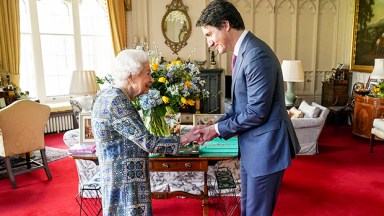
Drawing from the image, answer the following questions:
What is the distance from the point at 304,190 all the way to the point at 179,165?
77.1 inches

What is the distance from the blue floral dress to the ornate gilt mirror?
661cm

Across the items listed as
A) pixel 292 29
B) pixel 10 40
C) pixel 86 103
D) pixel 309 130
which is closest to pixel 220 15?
pixel 309 130

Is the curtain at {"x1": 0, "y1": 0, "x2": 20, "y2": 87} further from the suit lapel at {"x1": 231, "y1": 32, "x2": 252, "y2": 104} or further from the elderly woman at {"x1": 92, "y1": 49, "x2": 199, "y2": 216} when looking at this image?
the suit lapel at {"x1": 231, "y1": 32, "x2": 252, "y2": 104}

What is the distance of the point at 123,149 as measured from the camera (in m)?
1.64

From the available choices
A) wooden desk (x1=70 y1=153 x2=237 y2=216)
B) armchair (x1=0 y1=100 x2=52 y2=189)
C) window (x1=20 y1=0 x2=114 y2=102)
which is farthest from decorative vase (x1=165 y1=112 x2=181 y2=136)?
window (x1=20 y1=0 x2=114 y2=102)

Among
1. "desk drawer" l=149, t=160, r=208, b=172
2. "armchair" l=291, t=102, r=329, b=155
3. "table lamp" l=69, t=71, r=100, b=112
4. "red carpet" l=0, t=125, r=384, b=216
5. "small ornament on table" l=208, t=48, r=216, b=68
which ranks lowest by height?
"red carpet" l=0, t=125, r=384, b=216

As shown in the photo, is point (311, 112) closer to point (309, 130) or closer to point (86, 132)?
point (309, 130)

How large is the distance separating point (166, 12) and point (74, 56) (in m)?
2.47

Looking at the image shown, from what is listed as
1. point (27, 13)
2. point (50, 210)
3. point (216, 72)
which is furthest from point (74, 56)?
point (50, 210)

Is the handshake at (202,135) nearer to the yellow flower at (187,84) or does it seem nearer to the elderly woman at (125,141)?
the elderly woman at (125,141)

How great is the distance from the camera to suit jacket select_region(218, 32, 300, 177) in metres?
1.61

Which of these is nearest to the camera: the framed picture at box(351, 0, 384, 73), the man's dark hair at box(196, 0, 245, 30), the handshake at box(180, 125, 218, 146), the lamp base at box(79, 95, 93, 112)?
the man's dark hair at box(196, 0, 245, 30)

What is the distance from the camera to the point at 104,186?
1693 mm

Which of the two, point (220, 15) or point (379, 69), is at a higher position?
point (220, 15)
